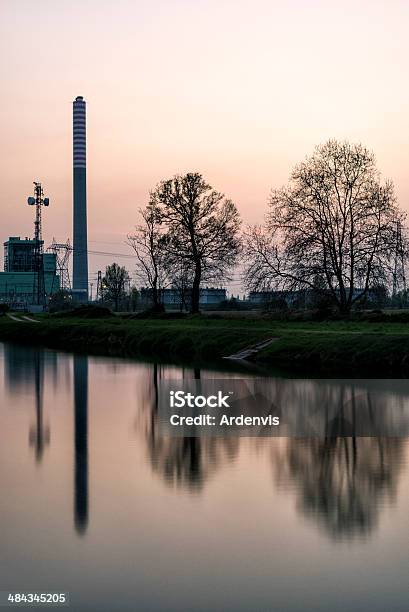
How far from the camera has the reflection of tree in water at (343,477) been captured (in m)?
12.9

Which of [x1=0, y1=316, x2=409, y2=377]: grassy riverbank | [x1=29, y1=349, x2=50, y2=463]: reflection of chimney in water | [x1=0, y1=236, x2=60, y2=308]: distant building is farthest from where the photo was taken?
[x1=0, y1=236, x2=60, y2=308]: distant building

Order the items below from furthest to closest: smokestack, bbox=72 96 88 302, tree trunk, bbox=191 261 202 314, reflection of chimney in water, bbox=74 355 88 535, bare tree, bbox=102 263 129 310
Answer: smokestack, bbox=72 96 88 302
bare tree, bbox=102 263 129 310
tree trunk, bbox=191 261 202 314
reflection of chimney in water, bbox=74 355 88 535

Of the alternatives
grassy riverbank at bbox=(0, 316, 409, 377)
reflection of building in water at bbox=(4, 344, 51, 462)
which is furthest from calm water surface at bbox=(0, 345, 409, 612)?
grassy riverbank at bbox=(0, 316, 409, 377)

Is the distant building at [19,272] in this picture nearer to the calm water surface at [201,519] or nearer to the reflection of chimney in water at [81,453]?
the reflection of chimney in water at [81,453]

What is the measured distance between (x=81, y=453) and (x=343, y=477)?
586cm

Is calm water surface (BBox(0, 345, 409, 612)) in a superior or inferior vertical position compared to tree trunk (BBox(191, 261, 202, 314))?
inferior

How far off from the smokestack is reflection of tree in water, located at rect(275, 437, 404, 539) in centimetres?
16555

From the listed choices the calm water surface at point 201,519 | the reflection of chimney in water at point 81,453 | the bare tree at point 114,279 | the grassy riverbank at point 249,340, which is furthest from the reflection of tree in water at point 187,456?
the bare tree at point 114,279

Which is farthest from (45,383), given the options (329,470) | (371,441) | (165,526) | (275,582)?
(275,582)

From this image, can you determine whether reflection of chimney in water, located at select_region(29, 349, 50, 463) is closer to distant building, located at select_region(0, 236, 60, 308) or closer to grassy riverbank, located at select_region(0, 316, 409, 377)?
grassy riverbank, located at select_region(0, 316, 409, 377)

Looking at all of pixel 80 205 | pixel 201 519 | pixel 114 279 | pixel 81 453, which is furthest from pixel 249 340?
pixel 80 205

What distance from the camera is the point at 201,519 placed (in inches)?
510

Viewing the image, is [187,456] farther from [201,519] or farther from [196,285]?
[196,285]

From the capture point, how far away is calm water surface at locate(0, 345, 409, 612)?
393 inches
